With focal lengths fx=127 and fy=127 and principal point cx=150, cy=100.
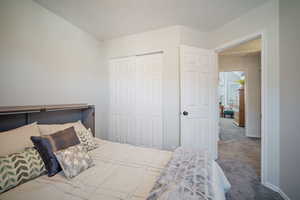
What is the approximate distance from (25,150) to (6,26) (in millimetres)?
1448

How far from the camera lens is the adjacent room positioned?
1.02 metres

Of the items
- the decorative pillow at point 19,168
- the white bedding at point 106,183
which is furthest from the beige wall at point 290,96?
the decorative pillow at point 19,168

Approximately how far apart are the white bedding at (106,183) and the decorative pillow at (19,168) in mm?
47

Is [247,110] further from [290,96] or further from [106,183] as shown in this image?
[106,183]

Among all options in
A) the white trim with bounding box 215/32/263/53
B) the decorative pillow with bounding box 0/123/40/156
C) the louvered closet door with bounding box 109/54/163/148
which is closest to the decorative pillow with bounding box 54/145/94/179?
the decorative pillow with bounding box 0/123/40/156

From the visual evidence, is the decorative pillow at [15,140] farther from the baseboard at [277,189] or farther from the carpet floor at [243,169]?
the baseboard at [277,189]

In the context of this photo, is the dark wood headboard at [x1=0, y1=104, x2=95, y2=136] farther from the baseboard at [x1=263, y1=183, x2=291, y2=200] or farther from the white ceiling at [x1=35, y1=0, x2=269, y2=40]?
the baseboard at [x1=263, y1=183, x2=291, y2=200]

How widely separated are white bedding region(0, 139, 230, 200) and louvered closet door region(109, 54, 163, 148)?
1233 mm

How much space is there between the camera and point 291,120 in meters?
1.41

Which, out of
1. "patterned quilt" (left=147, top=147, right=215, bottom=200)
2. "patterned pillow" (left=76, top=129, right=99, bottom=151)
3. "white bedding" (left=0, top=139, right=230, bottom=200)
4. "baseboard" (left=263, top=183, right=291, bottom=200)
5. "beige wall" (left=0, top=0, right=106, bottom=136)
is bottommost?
"baseboard" (left=263, top=183, right=291, bottom=200)

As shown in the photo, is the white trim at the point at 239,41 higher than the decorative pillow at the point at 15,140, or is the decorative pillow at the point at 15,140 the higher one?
the white trim at the point at 239,41

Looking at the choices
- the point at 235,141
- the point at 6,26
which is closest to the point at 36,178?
the point at 6,26

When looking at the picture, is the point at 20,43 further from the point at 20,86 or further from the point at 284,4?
the point at 284,4

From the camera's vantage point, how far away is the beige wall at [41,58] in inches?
57.9
